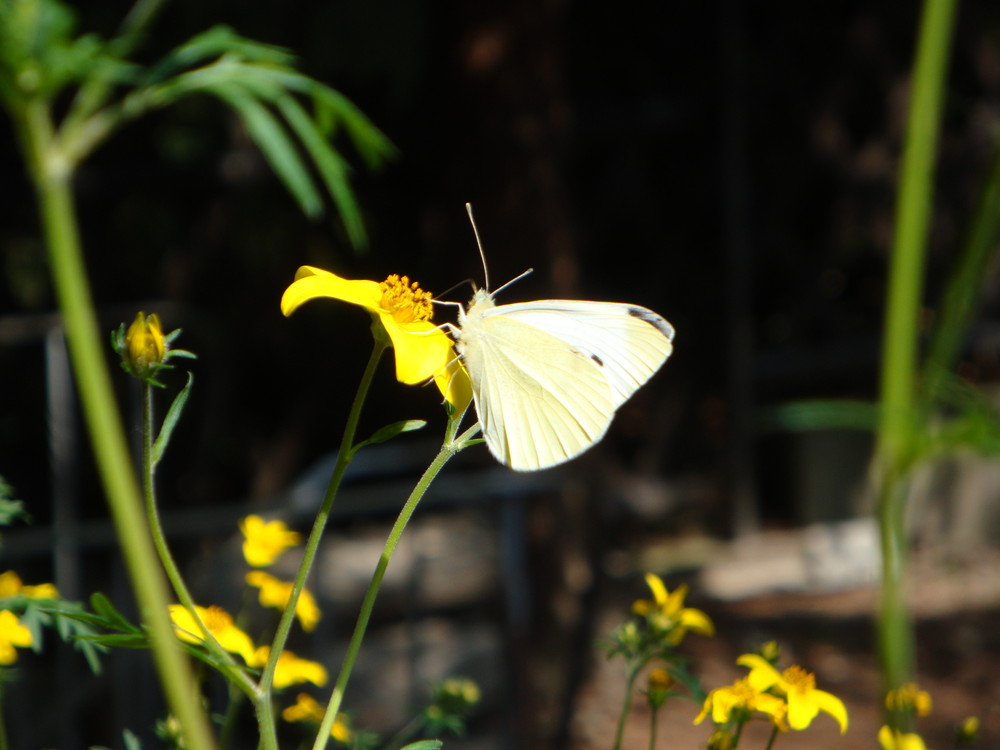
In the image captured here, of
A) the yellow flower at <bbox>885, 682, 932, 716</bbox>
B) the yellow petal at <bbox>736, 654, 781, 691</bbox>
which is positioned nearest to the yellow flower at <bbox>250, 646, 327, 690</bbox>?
the yellow petal at <bbox>736, 654, 781, 691</bbox>

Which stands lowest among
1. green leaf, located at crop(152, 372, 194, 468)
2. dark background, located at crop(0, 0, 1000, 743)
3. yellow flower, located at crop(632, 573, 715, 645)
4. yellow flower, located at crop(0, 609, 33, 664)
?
yellow flower, located at crop(0, 609, 33, 664)

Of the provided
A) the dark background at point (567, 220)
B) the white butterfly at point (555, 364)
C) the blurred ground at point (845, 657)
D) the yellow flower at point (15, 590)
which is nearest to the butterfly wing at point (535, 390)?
the white butterfly at point (555, 364)

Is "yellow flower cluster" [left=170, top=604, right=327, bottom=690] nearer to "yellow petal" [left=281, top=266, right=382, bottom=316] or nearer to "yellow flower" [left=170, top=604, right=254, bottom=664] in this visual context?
"yellow flower" [left=170, top=604, right=254, bottom=664]

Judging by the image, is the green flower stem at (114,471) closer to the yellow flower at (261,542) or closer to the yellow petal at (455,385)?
the yellow petal at (455,385)

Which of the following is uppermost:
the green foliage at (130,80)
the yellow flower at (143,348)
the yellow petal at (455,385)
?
the green foliage at (130,80)

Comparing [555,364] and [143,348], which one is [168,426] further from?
[555,364]

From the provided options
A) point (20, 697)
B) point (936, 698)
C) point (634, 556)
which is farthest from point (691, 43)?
point (20, 697)

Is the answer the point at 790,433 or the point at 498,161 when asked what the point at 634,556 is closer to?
the point at 790,433

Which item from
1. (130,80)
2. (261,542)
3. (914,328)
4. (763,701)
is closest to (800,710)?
(763,701)

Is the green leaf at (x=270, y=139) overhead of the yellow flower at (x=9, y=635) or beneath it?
overhead
